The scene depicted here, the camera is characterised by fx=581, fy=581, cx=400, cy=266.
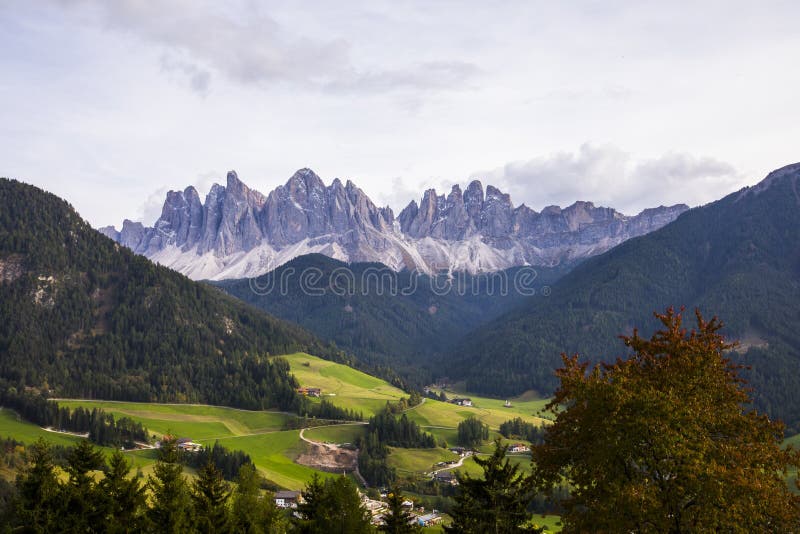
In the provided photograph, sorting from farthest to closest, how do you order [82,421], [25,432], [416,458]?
[416,458]
[82,421]
[25,432]

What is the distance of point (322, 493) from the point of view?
48.3 meters

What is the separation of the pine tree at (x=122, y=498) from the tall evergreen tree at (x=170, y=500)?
6.35ft

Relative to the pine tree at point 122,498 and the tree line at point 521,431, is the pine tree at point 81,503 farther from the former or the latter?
the tree line at point 521,431

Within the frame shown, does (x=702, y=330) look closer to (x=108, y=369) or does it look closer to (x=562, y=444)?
(x=562, y=444)

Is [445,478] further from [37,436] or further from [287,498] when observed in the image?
[37,436]

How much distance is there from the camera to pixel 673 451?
21.4 m

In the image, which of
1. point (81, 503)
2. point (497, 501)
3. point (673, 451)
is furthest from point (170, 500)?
point (673, 451)

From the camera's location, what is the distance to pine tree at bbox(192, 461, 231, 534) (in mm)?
39344

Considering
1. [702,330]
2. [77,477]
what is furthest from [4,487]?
[702,330]

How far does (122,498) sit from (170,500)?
4.79 m

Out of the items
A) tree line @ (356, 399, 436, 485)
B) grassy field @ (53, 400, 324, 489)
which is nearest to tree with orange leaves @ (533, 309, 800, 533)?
grassy field @ (53, 400, 324, 489)

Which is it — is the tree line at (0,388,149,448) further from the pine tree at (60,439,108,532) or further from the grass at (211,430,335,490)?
the pine tree at (60,439,108,532)

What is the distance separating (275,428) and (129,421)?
41176mm

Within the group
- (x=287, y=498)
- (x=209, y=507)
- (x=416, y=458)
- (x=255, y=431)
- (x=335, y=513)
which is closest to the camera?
(x=209, y=507)
